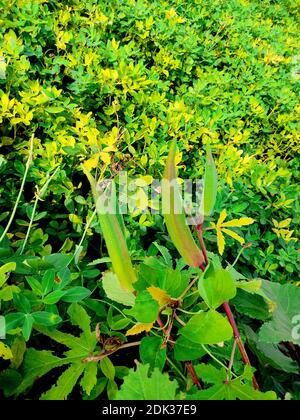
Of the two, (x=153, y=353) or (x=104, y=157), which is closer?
(x=153, y=353)

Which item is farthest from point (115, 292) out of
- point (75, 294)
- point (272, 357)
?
point (272, 357)

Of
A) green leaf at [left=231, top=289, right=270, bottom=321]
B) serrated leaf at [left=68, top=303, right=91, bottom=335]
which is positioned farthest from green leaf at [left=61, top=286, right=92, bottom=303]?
green leaf at [left=231, top=289, right=270, bottom=321]

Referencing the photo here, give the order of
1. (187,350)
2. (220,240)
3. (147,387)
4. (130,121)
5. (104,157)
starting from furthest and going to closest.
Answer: (130,121), (104,157), (220,240), (187,350), (147,387)

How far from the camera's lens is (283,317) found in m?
1.03

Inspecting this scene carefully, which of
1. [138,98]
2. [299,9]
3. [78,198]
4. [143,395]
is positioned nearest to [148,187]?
[78,198]

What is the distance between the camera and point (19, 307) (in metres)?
0.84

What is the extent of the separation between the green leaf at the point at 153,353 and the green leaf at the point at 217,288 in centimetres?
16

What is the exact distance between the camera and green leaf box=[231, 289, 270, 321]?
97 cm

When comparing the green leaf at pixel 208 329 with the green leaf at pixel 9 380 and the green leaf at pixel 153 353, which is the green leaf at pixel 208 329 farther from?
the green leaf at pixel 9 380

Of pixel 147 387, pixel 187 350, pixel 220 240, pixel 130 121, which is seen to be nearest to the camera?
pixel 147 387

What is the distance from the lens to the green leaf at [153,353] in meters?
0.85

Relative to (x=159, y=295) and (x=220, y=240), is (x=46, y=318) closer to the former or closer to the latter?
(x=159, y=295)

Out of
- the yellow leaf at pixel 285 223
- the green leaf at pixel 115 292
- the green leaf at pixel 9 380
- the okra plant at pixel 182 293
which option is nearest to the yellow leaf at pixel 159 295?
the okra plant at pixel 182 293

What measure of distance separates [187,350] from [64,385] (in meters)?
0.27
